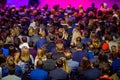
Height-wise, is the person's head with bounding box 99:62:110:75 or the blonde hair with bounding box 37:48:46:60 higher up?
the blonde hair with bounding box 37:48:46:60

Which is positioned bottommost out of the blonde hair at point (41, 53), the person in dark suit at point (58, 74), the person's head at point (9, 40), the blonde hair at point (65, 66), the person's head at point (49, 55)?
the person in dark suit at point (58, 74)

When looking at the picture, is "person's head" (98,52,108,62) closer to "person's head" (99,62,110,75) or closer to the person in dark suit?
"person's head" (99,62,110,75)

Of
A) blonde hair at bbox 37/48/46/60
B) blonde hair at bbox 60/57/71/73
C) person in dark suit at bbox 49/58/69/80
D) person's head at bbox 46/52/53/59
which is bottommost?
person in dark suit at bbox 49/58/69/80

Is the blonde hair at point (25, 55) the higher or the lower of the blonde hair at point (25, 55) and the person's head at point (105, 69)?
the higher

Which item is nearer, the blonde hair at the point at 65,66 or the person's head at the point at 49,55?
the blonde hair at the point at 65,66

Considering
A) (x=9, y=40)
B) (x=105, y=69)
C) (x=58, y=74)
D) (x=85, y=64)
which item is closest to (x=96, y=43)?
(x=85, y=64)

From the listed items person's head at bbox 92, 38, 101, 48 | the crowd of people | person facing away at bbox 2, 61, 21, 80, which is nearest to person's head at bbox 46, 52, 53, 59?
the crowd of people

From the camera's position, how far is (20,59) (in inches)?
340

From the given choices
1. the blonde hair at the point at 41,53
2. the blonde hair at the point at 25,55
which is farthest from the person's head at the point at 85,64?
the blonde hair at the point at 25,55

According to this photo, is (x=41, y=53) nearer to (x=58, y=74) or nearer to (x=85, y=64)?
(x=58, y=74)

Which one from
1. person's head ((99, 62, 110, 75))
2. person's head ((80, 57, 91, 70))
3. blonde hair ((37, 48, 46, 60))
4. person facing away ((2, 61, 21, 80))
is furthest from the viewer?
blonde hair ((37, 48, 46, 60))

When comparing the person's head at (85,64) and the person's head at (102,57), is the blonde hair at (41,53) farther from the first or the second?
the person's head at (102,57)

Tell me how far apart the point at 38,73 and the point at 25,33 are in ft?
12.9

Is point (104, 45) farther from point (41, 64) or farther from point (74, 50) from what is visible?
point (41, 64)
